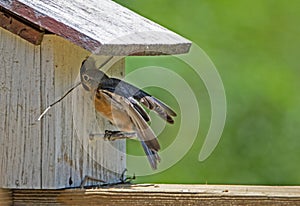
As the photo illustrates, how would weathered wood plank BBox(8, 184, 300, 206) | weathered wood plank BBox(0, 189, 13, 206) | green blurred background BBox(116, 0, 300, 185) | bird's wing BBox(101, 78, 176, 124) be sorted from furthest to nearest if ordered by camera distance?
green blurred background BBox(116, 0, 300, 185) → bird's wing BBox(101, 78, 176, 124) → weathered wood plank BBox(0, 189, 13, 206) → weathered wood plank BBox(8, 184, 300, 206)

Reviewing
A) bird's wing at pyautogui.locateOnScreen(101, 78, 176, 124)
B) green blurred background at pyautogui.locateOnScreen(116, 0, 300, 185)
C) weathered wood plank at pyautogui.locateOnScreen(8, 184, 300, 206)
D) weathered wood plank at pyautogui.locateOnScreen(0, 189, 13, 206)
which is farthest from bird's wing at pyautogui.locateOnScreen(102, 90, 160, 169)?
green blurred background at pyautogui.locateOnScreen(116, 0, 300, 185)

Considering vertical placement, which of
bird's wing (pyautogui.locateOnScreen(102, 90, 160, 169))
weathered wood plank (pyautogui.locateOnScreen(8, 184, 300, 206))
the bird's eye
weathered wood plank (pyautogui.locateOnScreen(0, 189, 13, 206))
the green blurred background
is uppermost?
the green blurred background

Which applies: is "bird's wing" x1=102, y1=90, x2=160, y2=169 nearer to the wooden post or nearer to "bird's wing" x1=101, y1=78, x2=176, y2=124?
"bird's wing" x1=101, y1=78, x2=176, y2=124

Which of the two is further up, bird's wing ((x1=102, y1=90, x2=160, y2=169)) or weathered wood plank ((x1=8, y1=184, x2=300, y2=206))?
bird's wing ((x1=102, y1=90, x2=160, y2=169))

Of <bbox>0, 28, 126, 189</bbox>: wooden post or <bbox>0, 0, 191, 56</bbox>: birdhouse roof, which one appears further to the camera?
<bbox>0, 28, 126, 189</bbox>: wooden post

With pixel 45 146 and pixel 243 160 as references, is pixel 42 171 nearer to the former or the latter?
pixel 45 146

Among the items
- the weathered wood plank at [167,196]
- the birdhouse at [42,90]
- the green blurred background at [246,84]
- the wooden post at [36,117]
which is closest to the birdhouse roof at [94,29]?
the birdhouse at [42,90]

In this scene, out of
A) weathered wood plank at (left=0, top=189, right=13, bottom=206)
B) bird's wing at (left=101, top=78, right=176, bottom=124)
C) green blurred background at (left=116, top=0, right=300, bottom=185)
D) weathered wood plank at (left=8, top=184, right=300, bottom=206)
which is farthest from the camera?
green blurred background at (left=116, top=0, right=300, bottom=185)
